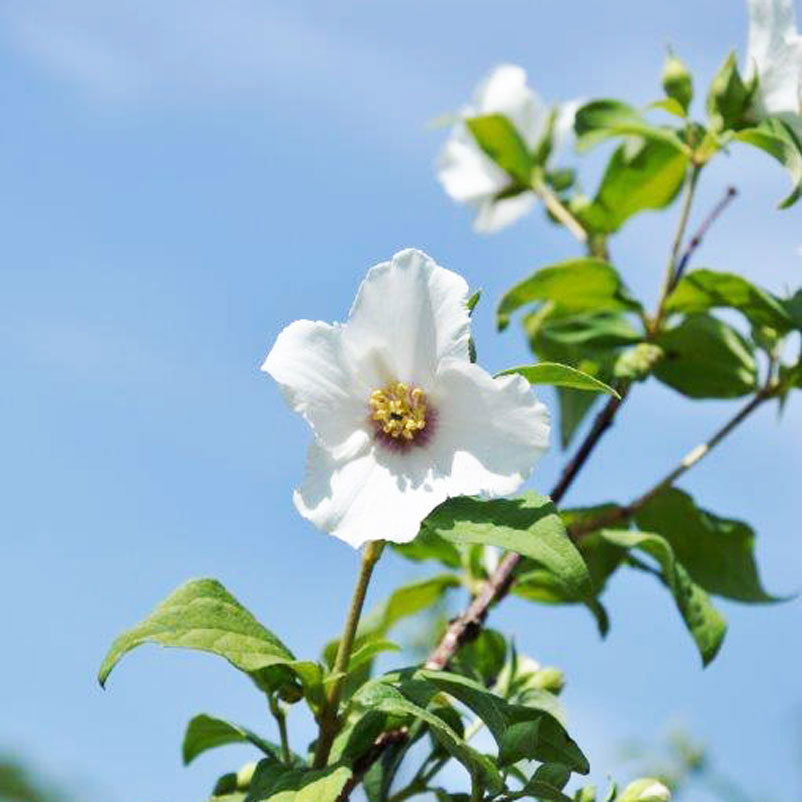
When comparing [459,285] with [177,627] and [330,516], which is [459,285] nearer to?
[330,516]

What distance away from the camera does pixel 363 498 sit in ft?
4.77

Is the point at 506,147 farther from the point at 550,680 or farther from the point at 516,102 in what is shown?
the point at 550,680

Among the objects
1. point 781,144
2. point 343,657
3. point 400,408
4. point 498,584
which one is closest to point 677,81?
point 781,144

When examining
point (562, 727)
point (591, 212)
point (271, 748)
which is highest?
point (591, 212)

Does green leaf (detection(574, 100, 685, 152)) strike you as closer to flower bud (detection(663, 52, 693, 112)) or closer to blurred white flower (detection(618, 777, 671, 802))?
flower bud (detection(663, 52, 693, 112))

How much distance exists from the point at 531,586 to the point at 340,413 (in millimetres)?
772

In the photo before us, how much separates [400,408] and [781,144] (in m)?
0.87

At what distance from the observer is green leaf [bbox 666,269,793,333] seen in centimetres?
217

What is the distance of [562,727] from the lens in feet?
4.94

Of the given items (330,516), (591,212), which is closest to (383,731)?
(330,516)

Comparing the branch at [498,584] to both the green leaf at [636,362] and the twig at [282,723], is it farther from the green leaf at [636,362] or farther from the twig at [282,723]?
the twig at [282,723]

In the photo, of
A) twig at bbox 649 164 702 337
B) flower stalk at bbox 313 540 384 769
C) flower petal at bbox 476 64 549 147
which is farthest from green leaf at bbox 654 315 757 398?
flower stalk at bbox 313 540 384 769

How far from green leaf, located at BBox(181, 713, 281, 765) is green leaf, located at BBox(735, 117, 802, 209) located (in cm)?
101

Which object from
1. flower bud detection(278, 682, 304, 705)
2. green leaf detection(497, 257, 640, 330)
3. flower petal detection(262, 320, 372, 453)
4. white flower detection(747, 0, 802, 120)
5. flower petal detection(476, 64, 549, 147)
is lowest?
flower bud detection(278, 682, 304, 705)
